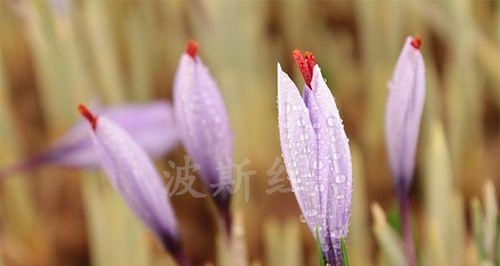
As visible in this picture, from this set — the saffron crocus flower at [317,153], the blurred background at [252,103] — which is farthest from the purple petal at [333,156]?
the blurred background at [252,103]

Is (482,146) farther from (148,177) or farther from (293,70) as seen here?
(148,177)

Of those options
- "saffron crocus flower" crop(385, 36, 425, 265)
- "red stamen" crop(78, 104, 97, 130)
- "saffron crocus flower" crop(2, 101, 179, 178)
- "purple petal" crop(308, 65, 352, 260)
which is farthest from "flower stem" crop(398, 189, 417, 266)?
"saffron crocus flower" crop(2, 101, 179, 178)

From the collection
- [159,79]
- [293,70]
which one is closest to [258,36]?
[293,70]

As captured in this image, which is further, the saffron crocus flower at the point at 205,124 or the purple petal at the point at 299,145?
the saffron crocus flower at the point at 205,124

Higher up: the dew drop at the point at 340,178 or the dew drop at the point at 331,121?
the dew drop at the point at 331,121

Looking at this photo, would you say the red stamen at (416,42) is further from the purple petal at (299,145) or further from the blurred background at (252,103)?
the blurred background at (252,103)

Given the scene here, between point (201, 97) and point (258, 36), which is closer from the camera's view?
point (201, 97)
